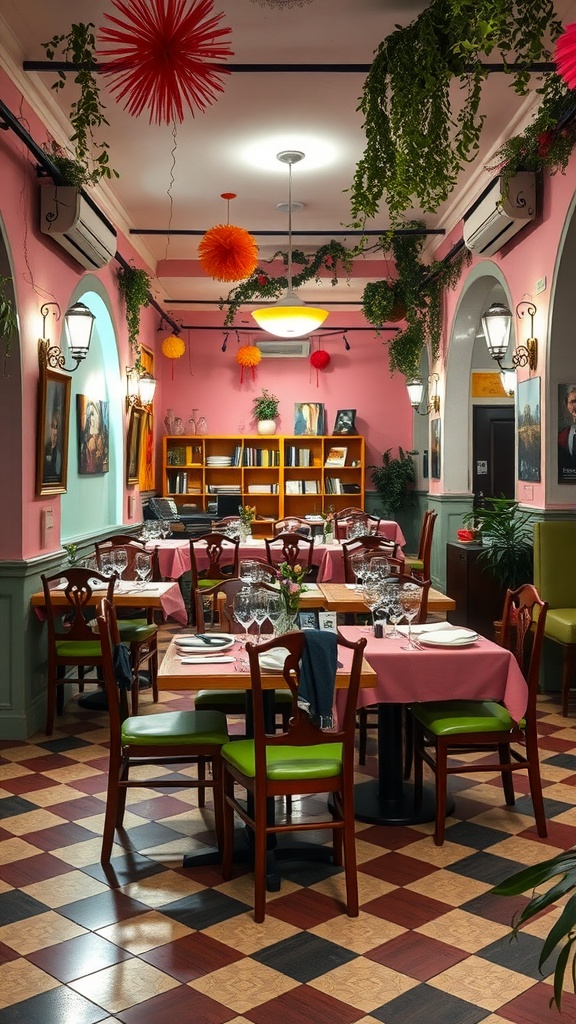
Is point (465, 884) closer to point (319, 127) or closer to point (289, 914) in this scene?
point (289, 914)

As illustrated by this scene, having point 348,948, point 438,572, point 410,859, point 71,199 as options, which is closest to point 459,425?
point 438,572

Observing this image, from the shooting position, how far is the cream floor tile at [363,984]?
2.87 meters

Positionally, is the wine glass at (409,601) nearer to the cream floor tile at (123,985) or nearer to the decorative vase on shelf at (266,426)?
the cream floor tile at (123,985)

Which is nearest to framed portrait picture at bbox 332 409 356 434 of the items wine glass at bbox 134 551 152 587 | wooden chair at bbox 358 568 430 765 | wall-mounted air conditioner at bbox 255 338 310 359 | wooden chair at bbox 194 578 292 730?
wall-mounted air conditioner at bbox 255 338 310 359

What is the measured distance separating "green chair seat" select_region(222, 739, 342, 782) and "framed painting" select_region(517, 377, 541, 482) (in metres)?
3.83

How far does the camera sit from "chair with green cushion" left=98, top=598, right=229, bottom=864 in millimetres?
3842

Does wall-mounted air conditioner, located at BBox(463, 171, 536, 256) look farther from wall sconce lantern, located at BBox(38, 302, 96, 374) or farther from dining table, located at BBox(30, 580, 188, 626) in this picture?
dining table, located at BBox(30, 580, 188, 626)

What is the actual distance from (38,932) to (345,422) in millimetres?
10202

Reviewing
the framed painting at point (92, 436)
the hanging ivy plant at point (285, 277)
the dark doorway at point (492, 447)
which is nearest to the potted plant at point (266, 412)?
the hanging ivy plant at point (285, 277)

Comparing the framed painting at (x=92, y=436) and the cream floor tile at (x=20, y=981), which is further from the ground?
the framed painting at (x=92, y=436)

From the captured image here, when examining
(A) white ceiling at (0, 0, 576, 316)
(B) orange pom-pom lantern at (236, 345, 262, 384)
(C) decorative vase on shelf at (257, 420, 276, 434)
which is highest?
(A) white ceiling at (0, 0, 576, 316)

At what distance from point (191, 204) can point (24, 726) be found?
5538 millimetres

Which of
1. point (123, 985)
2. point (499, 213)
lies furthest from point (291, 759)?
point (499, 213)

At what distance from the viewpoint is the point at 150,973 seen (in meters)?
3.02
